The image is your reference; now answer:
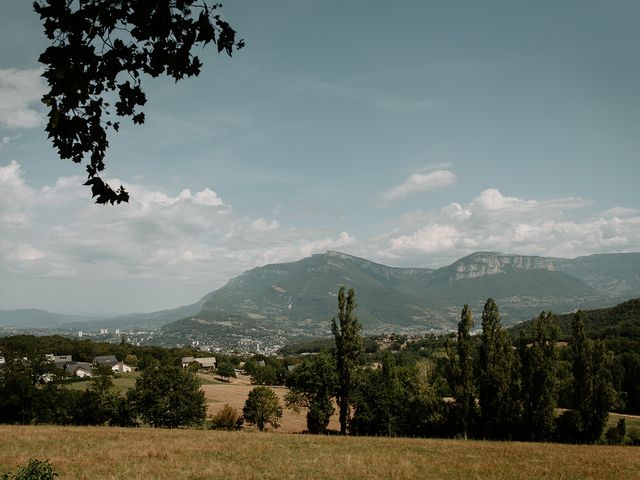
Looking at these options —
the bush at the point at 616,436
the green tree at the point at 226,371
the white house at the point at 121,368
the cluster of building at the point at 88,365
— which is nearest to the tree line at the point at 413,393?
the bush at the point at 616,436

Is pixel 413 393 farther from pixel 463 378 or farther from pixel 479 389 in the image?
pixel 479 389

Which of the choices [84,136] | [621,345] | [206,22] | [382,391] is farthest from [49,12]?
[621,345]

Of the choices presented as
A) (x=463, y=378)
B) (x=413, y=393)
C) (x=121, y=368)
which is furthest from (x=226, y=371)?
(x=463, y=378)

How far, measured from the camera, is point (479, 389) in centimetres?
Answer: 5300

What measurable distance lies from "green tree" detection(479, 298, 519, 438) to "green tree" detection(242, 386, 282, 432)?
101ft

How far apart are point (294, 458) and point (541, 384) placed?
3102 cm

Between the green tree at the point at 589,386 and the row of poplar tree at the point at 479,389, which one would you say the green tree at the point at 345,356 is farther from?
the green tree at the point at 589,386

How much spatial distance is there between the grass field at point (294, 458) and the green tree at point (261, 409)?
2427 cm

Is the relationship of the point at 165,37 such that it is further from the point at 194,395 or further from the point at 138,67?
the point at 194,395

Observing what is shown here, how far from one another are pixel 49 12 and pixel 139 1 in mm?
1063

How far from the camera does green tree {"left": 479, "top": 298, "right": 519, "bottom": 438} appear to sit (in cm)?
5009

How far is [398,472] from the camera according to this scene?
26.7 metres

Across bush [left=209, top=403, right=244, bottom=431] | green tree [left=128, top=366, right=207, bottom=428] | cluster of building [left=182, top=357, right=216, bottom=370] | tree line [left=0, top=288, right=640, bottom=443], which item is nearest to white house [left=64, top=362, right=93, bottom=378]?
cluster of building [left=182, top=357, right=216, bottom=370]

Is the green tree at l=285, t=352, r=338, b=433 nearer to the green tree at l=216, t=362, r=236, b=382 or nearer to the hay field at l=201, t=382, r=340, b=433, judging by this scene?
the hay field at l=201, t=382, r=340, b=433
